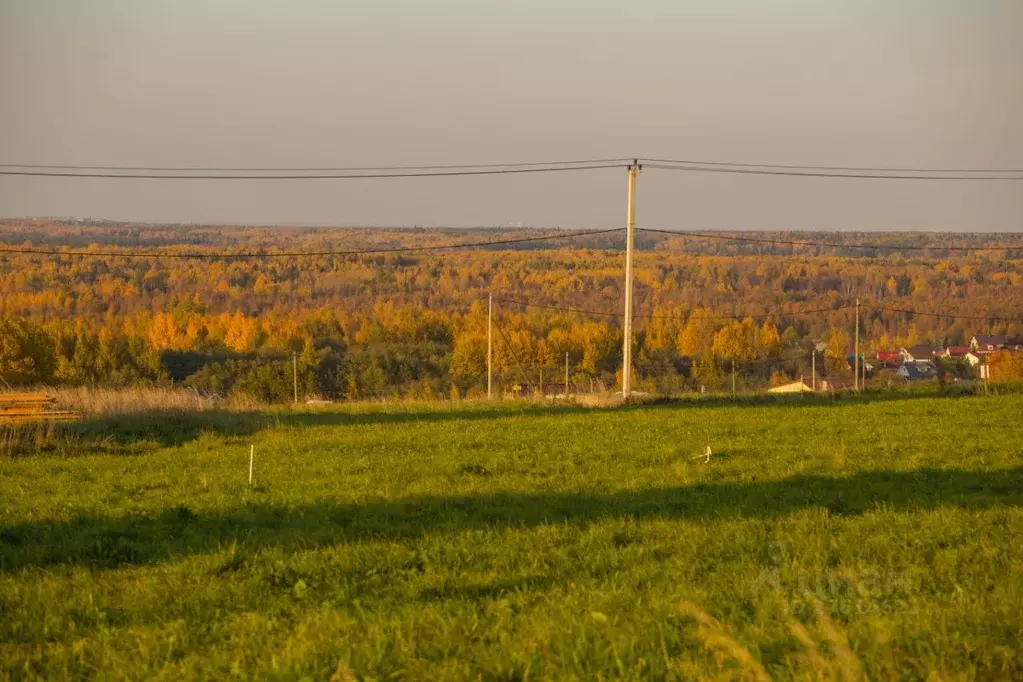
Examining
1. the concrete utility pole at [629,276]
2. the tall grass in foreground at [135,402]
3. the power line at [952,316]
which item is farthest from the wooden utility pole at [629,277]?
the power line at [952,316]

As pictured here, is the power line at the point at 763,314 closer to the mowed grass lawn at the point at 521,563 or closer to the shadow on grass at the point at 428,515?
the mowed grass lawn at the point at 521,563

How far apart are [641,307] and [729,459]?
368 ft

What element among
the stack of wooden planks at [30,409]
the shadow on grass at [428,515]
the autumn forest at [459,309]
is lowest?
the autumn forest at [459,309]

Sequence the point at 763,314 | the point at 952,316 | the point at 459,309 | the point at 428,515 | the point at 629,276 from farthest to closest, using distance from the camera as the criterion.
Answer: the point at 459,309, the point at 763,314, the point at 952,316, the point at 629,276, the point at 428,515

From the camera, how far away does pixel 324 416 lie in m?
29.1

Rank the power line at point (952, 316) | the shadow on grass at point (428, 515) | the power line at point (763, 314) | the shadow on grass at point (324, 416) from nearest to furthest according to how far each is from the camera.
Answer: the shadow on grass at point (428, 515), the shadow on grass at point (324, 416), the power line at point (952, 316), the power line at point (763, 314)

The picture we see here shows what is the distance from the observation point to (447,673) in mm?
6422

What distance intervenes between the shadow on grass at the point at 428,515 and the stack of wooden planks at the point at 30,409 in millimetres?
12450

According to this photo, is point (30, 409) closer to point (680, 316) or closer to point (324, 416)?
point (324, 416)

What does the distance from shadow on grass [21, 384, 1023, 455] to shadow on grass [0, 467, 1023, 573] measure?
9199 mm

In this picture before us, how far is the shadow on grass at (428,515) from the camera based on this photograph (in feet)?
35.8

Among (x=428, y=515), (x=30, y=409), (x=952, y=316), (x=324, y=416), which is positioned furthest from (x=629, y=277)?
(x=952, y=316)

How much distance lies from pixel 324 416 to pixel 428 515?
16.9 meters

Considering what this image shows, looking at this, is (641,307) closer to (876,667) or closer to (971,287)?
(971,287)
